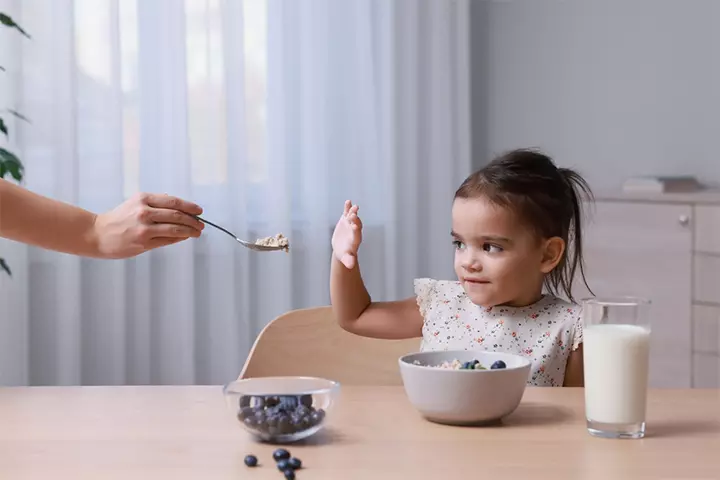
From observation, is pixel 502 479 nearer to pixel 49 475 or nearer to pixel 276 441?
pixel 276 441

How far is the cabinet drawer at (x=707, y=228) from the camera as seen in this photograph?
2969 mm

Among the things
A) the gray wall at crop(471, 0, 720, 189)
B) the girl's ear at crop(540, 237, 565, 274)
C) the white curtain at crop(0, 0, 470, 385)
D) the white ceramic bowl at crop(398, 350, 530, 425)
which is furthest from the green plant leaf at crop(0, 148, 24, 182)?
the white ceramic bowl at crop(398, 350, 530, 425)

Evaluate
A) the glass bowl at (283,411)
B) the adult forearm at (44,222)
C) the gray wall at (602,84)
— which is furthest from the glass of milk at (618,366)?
the gray wall at (602,84)

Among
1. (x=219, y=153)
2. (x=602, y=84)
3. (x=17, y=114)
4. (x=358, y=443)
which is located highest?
(x=602, y=84)

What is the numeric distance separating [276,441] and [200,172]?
2488mm

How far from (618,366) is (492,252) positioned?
1.84 feet

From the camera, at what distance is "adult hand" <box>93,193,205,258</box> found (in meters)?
1.52

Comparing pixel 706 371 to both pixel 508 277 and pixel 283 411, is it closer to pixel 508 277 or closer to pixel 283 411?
pixel 508 277

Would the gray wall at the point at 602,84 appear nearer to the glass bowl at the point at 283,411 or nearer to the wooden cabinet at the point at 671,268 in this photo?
the wooden cabinet at the point at 671,268

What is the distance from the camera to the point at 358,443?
3.69 feet

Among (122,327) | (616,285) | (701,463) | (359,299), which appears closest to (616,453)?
(701,463)

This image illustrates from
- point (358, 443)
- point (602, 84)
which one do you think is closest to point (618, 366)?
point (358, 443)

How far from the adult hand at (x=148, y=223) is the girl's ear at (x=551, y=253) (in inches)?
22.8

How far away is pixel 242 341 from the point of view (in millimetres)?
3600
